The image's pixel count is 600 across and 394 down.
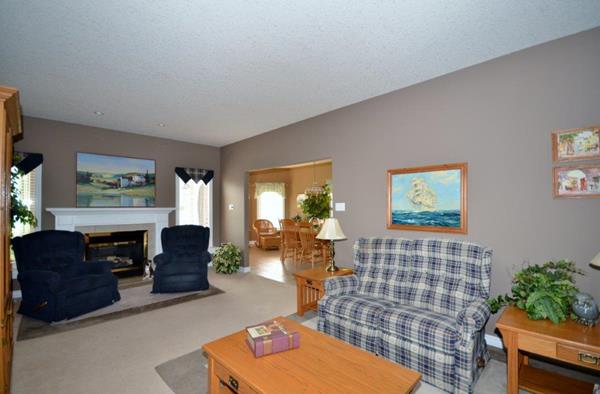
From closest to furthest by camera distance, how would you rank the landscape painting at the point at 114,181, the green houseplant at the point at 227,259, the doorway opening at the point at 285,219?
1. the landscape painting at the point at 114,181
2. the green houseplant at the point at 227,259
3. the doorway opening at the point at 285,219

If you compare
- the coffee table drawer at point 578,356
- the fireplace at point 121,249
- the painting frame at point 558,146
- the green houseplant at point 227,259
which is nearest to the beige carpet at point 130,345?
the green houseplant at point 227,259

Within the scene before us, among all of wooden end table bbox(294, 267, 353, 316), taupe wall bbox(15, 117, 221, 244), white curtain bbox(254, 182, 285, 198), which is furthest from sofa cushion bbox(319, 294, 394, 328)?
white curtain bbox(254, 182, 285, 198)

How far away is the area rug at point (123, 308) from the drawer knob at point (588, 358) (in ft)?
13.8

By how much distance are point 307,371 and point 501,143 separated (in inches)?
106

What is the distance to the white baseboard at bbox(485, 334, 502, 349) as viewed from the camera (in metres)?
2.83

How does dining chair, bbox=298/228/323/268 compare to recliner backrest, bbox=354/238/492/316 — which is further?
dining chair, bbox=298/228/323/268

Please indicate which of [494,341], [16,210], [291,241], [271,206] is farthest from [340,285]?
[271,206]

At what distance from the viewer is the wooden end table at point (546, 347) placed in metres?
1.79

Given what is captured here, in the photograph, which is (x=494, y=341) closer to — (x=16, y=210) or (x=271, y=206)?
(x=16, y=210)

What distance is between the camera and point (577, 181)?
2.41m

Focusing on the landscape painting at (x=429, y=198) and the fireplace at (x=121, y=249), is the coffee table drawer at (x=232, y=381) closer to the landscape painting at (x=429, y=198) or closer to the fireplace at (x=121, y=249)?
the landscape painting at (x=429, y=198)

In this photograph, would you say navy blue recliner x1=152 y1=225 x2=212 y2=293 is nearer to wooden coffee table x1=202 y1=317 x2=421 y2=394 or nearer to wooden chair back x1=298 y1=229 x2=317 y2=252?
wooden chair back x1=298 y1=229 x2=317 y2=252

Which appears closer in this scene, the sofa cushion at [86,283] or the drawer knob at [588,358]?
the drawer knob at [588,358]

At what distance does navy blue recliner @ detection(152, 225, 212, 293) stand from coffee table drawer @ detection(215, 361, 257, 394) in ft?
9.67
